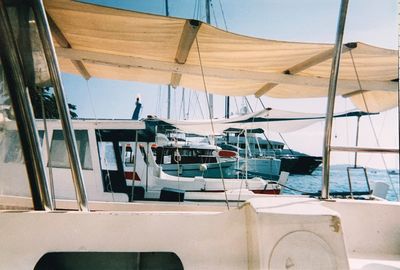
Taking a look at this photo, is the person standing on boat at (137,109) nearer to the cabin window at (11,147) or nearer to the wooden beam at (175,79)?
the wooden beam at (175,79)

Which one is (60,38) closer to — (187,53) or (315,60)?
(187,53)

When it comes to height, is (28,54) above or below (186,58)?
below

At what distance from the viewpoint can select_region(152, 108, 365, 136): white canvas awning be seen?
8010mm

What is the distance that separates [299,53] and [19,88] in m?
3.57

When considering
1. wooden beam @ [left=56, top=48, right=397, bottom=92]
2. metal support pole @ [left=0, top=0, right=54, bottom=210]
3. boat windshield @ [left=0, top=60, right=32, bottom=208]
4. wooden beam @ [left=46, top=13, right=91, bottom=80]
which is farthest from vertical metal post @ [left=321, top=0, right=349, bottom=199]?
wooden beam @ [left=46, top=13, right=91, bottom=80]

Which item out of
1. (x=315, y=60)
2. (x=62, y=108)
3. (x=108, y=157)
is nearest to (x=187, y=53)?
(x=315, y=60)

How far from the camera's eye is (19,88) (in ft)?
4.96

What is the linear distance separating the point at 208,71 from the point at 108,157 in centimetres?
305

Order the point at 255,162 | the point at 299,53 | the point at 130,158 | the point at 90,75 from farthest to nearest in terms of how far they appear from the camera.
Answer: the point at 255,162, the point at 130,158, the point at 90,75, the point at 299,53

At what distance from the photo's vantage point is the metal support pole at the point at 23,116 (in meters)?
1.45

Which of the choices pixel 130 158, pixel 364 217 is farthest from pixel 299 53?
pixel 130 158

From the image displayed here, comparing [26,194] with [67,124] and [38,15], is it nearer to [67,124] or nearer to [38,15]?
[67,124]

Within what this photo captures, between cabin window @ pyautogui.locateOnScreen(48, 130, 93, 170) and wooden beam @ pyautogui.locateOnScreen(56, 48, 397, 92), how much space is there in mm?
1842

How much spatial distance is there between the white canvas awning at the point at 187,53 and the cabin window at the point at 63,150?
1.29m
